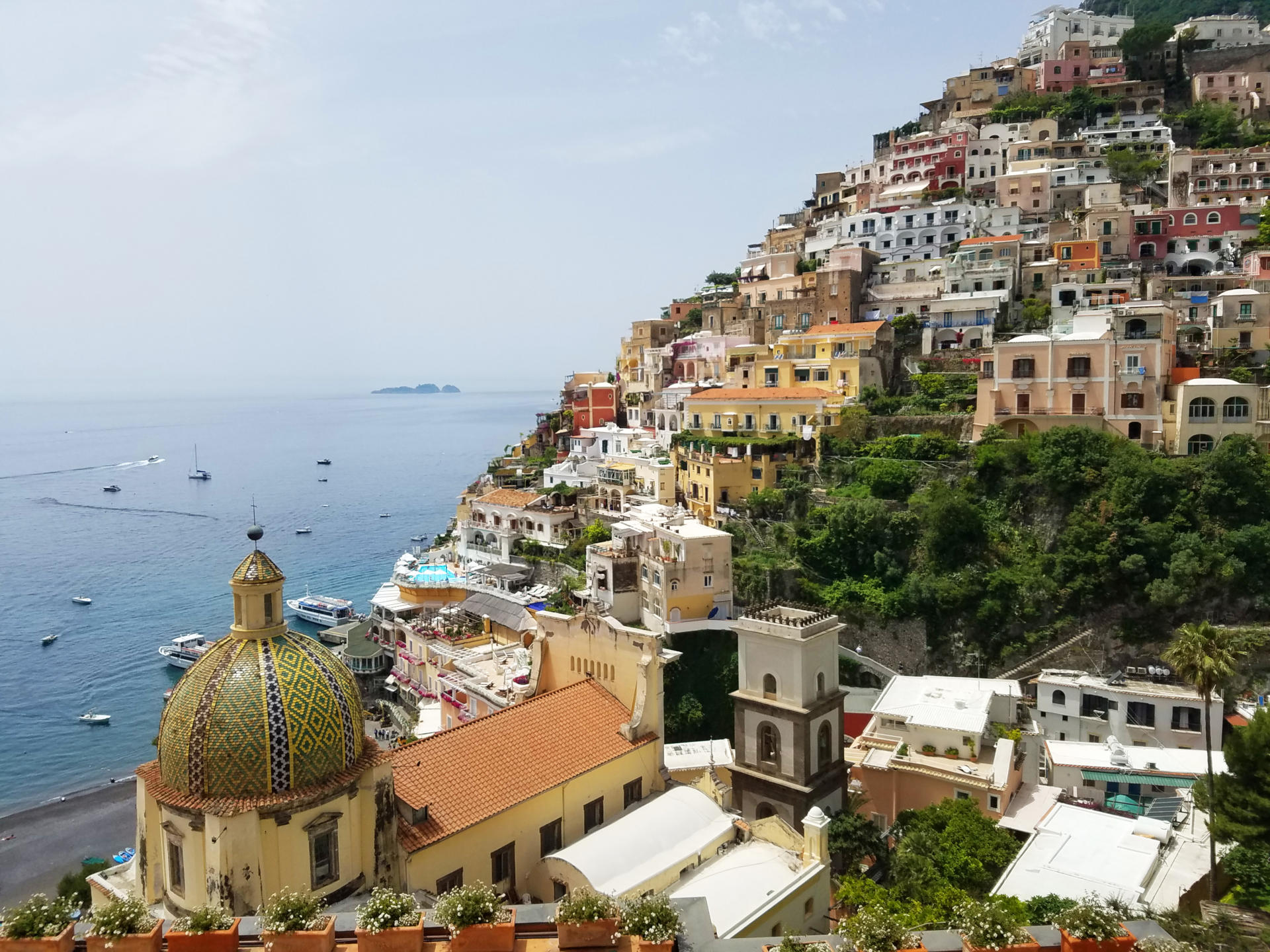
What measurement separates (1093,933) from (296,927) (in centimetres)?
785

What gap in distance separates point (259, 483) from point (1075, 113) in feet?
402

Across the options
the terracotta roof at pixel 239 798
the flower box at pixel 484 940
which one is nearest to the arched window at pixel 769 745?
the terracotta roof at pixel 239 798

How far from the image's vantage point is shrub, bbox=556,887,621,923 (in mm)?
8820

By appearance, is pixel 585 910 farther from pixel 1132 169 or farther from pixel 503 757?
pixel 1132 169

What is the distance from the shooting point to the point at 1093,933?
8.08 metres

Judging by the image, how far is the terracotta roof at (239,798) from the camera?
1212 cm

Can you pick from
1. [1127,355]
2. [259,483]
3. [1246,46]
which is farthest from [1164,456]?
[259,483]

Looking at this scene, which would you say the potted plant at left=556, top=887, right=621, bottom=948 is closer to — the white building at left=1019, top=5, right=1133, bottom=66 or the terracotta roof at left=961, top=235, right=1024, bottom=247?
the terracotta roof at left=961, top=235, right=1024, bottom=247

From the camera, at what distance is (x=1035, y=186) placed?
6612cm

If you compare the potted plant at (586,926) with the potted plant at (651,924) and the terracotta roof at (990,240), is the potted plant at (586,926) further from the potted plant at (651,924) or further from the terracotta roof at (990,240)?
the terracotta roof at (990,240)

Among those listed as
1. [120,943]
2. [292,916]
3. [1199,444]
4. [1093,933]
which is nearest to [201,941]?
[120,943]

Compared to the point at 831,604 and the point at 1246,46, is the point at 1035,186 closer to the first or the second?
the point at 1246,46

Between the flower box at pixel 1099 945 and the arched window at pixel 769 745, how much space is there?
15083mm

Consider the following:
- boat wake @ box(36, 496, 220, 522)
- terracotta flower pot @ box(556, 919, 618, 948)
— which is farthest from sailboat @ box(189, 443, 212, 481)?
terracotta flower pot @ box(556, 919, 618, 948)
